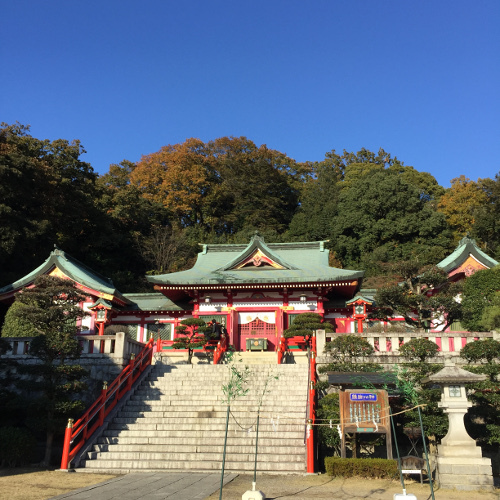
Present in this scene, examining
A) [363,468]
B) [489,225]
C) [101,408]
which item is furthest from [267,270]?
[489,225]

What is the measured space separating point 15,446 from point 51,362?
88.9 inches

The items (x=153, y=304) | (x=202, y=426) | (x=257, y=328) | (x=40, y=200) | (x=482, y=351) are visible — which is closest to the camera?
(x=202, y=426)

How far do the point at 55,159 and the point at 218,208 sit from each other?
701 inches

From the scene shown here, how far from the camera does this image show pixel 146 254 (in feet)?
133

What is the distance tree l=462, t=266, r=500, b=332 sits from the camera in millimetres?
21828

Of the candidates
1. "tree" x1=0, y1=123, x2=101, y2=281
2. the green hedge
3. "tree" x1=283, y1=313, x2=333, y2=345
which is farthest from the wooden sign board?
"tree" x1=0, y1=123, x2=101, y2=281

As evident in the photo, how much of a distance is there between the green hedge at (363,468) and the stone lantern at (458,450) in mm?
1016

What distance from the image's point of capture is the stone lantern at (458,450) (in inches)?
384

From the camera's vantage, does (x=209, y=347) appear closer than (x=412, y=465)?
No

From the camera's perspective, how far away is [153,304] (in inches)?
1030

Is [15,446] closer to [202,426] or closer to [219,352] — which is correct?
[202,426]

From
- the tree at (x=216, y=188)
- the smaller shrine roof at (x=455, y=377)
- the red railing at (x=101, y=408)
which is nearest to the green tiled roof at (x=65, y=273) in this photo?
the red railing at (x=101, y=408)

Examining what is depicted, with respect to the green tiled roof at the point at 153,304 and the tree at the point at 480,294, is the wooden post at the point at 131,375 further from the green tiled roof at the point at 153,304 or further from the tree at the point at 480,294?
A: the tree at the point at 480,294

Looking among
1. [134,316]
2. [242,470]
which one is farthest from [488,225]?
[242,470]
